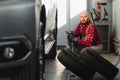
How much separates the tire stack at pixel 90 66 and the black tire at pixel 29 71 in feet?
10.4

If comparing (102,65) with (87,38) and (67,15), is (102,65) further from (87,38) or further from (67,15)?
(67,15)

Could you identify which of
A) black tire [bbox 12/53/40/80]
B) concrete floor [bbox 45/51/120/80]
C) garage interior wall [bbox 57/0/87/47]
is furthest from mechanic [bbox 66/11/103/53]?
black tire [bbox 12/53/40/80]

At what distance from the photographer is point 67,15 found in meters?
10.8

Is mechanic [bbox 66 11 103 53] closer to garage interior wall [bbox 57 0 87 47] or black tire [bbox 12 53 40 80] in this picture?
garage interior wall [bbox 57 0 87 47]

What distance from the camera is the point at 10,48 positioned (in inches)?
88.7

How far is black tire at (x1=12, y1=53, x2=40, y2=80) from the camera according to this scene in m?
2.38

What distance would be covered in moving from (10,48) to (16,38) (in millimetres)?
81

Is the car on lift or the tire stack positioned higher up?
the car on lift

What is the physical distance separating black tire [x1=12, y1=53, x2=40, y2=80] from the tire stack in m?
3.17

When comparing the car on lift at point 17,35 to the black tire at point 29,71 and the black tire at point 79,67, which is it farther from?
the black tire at point 79,67

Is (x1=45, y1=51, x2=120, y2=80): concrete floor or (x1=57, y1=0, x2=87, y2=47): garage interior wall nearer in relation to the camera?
(x1=45, y1=51, x2=120, y2=80): concrete floor

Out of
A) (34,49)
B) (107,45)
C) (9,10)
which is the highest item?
(9,10)

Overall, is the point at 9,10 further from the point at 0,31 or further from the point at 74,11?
the point at 74,11

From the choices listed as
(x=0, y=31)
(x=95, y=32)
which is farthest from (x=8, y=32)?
(x=95, y=32)
